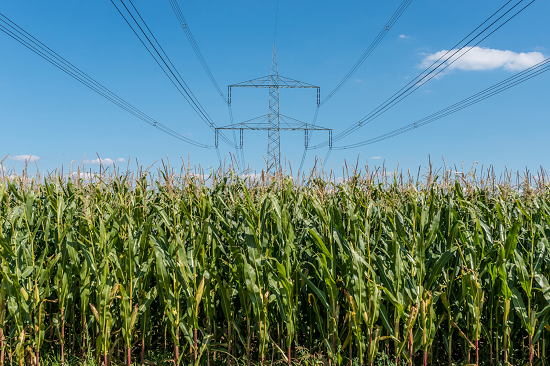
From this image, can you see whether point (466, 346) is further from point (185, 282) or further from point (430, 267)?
point (185, 282)

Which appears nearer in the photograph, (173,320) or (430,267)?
(173,320)

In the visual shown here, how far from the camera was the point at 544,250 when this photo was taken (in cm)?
328

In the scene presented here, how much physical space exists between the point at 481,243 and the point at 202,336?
2948 mm

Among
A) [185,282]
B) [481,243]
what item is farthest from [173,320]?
[481,243]

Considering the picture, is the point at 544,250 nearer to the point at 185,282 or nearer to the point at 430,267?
the point at 430,267

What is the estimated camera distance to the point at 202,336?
11.2 feet

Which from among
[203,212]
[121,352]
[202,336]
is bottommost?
[121,352]

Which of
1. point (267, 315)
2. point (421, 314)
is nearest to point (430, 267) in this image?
point (421, 314)

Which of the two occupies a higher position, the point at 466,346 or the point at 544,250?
the point at 544,250

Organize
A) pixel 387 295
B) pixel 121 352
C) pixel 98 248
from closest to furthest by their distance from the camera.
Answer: pixel 387 295
pixel 98 248
pixel 121 352

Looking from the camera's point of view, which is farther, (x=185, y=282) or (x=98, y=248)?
(x=98, y=248)

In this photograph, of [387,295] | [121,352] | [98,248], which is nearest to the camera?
[387,295]

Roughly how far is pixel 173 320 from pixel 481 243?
306 centimetres

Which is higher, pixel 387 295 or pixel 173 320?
pixel 387 295
